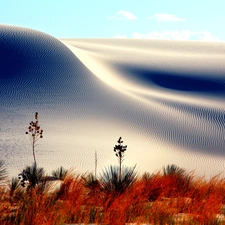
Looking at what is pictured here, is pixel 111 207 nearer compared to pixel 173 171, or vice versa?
pixel 111 207

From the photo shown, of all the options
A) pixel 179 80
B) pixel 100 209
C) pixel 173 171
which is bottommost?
pixel 100 209

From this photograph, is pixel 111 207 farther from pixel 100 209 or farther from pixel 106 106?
pixel 106 106

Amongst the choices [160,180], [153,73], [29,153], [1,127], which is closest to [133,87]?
[153,73]

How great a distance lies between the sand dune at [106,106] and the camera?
2542cm

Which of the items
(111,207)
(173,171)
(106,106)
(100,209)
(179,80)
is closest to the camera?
(111,207)

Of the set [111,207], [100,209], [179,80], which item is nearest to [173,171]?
[100,209]

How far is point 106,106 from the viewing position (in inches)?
1462

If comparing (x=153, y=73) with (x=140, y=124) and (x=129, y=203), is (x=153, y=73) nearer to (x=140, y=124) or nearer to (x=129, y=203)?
(x=140, y=124)

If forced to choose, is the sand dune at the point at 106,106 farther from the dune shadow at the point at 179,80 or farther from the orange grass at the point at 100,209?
the orange grass at the point at 100,209

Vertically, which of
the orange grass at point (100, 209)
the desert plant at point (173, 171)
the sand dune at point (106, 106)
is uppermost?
the sand dune at point (106, 106)

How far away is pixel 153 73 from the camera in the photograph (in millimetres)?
51969

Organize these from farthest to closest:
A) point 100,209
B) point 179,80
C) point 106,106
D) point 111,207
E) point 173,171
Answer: point 179,80 < point 106,106 < point 173,171 < point 100,209 < point 111,207

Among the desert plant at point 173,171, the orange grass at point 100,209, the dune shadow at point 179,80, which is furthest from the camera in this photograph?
the dune shadow at point 179,80

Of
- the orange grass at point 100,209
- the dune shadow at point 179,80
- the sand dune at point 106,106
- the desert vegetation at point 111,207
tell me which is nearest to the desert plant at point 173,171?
the desert vegetation at point 111,207
